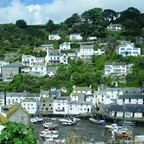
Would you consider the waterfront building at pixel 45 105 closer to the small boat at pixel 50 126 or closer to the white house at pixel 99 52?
the small boat at pixel 50 126

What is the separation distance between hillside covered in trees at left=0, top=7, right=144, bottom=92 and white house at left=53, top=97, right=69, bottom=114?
3755 mm

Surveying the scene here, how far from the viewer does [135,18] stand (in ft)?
196

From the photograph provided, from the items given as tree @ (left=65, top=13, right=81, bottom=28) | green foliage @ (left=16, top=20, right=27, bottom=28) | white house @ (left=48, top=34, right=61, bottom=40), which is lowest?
white house @ (left=48, top=34, right=61, bottom=40)

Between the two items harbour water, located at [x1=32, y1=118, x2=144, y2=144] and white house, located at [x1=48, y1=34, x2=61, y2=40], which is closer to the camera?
harbour water, located at [x1=32, y1=118, x2=144, y2=144]

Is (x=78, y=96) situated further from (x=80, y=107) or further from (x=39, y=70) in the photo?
(x=39, y=70)

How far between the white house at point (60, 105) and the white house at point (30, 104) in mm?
1765

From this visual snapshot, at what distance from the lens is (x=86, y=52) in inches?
1928

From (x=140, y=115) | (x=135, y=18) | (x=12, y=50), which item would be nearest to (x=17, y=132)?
(x=140, y=115)

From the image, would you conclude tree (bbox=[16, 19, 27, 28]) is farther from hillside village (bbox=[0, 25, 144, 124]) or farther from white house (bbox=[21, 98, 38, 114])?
white house (bbox=[21, 98, 38, 114])

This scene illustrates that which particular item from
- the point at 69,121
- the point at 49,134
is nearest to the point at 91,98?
the point at 69,121

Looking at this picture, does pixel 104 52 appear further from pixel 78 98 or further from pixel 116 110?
pixel 116 110

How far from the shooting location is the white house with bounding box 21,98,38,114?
35.3 m

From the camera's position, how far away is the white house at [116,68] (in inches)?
1690

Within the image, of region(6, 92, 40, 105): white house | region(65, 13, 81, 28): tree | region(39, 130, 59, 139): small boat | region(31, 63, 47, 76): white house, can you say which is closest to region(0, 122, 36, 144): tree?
region(39, 130, 59, 139): small boat
